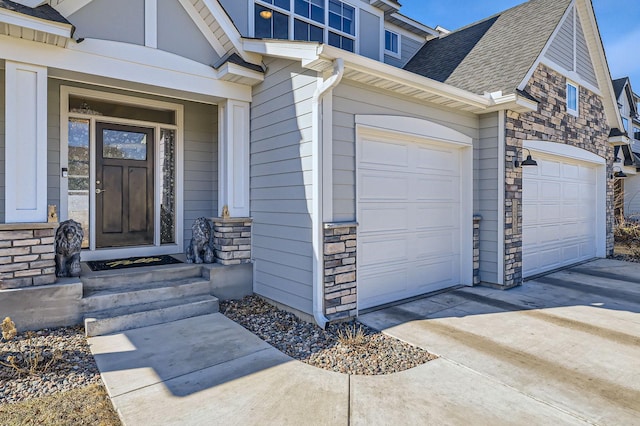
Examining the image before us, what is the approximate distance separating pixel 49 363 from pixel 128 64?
11.0 feet

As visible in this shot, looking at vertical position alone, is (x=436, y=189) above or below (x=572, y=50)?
below

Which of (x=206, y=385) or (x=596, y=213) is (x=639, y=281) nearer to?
(x=596, y=213)

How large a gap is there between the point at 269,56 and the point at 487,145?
3.87 metres

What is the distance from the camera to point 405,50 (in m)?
9.79

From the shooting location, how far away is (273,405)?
8.99 ft

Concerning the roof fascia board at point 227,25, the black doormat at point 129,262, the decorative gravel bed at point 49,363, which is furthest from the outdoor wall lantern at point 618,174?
the decorative gravel bed at point 49,363

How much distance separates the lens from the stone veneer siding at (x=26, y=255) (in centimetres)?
389

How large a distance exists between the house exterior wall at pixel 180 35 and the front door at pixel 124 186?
1.81 metres

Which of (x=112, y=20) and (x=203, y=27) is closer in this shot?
(x=112, y=20)

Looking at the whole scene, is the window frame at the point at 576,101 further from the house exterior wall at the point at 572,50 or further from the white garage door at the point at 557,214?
the white garage door at the point at 557,214

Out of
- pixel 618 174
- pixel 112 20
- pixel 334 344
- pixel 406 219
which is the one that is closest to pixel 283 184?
pixel 406 219

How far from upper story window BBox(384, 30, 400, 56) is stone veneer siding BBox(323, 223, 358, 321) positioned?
6398 mm

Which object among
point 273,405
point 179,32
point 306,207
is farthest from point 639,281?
point 179,32

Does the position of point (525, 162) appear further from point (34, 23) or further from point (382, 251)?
point (34, 23)
